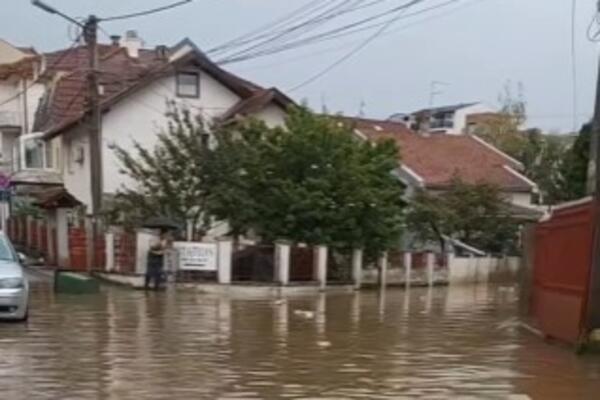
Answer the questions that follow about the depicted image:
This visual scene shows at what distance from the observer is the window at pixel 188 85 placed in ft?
158

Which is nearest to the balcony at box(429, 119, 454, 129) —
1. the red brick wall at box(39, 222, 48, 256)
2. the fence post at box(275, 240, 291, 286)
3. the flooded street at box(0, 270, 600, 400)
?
the red brick wall at box(39, 222, 48, 256)

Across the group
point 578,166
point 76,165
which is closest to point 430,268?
point 578,166

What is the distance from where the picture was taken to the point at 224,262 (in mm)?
33531

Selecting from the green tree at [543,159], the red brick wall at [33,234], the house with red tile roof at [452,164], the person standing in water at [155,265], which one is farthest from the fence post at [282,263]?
the green tree at [543,159]

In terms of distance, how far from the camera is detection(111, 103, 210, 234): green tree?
35.6 m

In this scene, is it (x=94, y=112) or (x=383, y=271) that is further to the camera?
(x=383, y=271)

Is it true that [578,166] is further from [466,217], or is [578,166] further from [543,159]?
[543,159]

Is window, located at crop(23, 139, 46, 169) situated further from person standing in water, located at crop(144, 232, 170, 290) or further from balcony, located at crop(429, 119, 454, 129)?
balcony, located at crop(429, 119, 454, 129)

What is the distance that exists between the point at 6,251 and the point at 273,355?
655 cm

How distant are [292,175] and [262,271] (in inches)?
149

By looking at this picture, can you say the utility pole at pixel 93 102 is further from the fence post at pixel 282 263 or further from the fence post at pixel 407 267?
the fence post at pixel 407 267

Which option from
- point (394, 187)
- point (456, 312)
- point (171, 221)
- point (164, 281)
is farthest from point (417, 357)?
point (394, 187)

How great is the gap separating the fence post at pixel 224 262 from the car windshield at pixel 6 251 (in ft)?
42.8

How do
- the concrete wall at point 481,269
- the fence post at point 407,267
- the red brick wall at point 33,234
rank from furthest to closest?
the concrete wall at point 481,269 → the red brick wall at point 33,234 → the fence post at point 407,267
